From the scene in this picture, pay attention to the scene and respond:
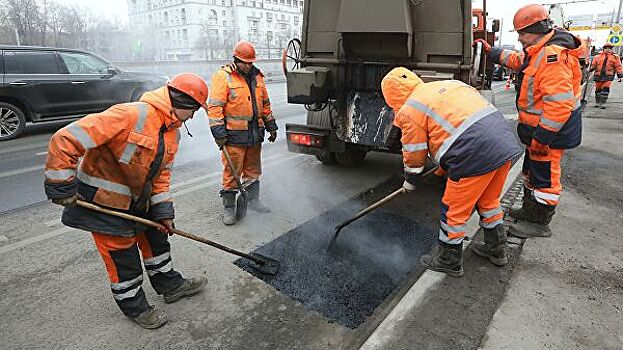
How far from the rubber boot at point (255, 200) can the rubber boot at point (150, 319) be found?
181cm

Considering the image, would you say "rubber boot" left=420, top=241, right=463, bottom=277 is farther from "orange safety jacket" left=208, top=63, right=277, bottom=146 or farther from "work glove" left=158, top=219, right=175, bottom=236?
"orange safety jacket" left=208, top=63, right=277, bottom=146

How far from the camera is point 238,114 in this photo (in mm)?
3805

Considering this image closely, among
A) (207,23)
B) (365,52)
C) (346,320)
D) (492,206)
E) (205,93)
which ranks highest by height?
(207,23)

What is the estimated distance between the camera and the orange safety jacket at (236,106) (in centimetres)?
371

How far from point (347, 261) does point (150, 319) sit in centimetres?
155

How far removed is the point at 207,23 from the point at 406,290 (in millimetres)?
65332

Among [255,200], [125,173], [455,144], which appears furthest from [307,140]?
[125,173]

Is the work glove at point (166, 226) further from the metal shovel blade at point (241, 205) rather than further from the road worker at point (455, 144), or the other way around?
the road worker at point (455, 144)

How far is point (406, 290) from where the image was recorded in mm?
2719

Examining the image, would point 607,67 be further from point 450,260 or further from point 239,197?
point 239,197

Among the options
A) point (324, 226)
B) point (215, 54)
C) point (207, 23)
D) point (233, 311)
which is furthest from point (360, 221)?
point (207, 23)

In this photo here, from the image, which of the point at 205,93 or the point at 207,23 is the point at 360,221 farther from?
the point at 207,23

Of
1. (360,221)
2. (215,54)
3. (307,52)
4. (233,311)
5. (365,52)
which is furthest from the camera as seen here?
(215,54)

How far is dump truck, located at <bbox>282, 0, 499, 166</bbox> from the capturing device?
4004 millimetres
